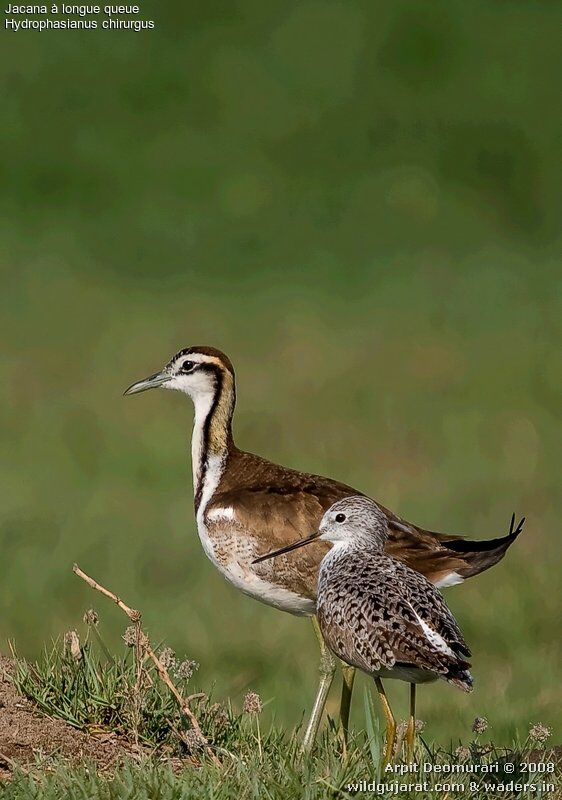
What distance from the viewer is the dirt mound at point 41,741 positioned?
5.84 meters

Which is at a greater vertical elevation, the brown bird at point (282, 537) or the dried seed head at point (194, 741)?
the brown bird at point (282, 537)

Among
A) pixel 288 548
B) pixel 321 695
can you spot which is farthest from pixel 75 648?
A: pixel 321 695

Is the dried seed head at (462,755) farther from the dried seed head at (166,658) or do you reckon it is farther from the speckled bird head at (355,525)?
the dried seed head at (166,658)

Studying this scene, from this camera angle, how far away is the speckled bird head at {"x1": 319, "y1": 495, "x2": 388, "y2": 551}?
20.8 ft

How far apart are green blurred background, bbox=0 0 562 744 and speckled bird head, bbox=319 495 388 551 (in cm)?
274

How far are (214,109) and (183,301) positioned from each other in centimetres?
455

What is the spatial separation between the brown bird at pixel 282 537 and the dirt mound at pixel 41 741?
42.9 inches

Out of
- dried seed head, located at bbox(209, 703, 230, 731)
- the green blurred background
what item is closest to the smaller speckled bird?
A: dried seed head, located at bbox(209, 703, 230, 731)

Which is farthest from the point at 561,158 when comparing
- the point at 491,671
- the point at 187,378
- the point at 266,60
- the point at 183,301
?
the point at 187,378

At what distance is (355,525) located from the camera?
637cm

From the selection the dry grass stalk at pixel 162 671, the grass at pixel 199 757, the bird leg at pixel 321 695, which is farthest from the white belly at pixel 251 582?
the dry grass stalk at pixel 162 671

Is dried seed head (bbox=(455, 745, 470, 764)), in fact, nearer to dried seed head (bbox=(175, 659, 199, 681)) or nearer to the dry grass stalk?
the dry grass stalk

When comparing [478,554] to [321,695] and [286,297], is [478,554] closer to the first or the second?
[321,695]

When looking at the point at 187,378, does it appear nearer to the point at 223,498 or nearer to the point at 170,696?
the point at 223,498
